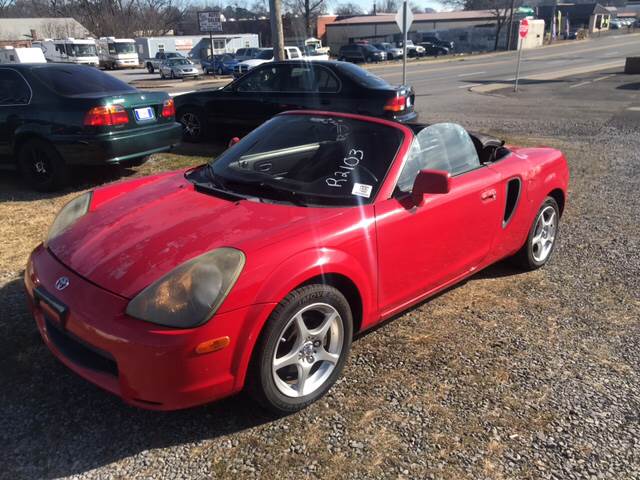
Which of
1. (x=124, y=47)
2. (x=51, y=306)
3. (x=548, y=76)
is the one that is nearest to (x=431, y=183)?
(x=51, y=306)

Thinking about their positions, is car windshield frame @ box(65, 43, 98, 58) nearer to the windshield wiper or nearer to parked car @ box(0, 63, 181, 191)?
parked car @ box(0, 63, 181, 191)

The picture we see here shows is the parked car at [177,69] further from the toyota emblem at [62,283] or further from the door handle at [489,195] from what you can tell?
the toyota emblem at [62,283]

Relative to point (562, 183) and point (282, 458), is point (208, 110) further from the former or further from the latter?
point (282, 458)

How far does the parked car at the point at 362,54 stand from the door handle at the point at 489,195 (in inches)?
1720

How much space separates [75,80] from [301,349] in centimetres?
557

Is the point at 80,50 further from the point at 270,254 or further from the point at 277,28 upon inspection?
the point at 270,254

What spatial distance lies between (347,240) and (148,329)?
3.60 feet

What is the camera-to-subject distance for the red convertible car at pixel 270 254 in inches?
92.4

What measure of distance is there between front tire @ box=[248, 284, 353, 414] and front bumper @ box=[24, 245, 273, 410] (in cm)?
11

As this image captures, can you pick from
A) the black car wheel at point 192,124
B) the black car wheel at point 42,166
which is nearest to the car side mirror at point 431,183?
the black car wheel at point 42,166

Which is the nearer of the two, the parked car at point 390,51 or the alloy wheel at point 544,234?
the alloy wheel at point 544,234

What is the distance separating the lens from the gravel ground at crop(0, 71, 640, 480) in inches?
96.0

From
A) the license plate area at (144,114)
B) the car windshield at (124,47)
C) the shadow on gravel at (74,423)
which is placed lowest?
the shadow on gravel at (74,423)

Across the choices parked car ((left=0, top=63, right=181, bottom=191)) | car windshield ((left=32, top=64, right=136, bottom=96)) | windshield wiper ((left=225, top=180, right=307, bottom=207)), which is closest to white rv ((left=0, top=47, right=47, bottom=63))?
car windshield ((left=32, top=64, right=136, bottom=96))
